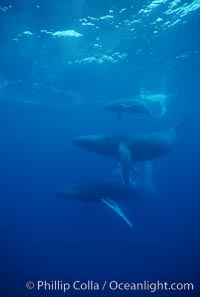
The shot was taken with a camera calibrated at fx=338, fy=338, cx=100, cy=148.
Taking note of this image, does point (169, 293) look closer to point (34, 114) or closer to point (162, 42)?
point (162, 42)

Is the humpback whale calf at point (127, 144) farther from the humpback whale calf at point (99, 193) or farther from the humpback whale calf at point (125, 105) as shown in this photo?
the humpback whale calf at point (125, 105)

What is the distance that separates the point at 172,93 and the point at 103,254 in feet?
69.5

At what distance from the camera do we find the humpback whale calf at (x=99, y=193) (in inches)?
579

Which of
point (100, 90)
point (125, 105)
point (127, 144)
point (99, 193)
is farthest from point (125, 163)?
point (100, 90)

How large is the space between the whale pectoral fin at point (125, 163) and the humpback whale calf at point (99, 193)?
8.04 ft

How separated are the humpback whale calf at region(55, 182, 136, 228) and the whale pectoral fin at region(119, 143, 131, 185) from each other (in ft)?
8.04

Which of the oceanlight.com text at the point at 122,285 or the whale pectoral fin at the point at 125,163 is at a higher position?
the whale pectoral fin at the point at 125,163

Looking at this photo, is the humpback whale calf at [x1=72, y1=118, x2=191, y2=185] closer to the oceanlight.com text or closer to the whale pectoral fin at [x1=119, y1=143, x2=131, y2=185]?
the whale pectoral fin at [x1=119, y1=143, x2=131, y2=185]

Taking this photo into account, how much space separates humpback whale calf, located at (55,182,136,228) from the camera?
14695 mm

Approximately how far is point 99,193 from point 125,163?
9.83 ft

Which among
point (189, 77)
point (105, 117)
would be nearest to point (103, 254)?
point (189, 77)

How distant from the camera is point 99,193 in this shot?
49.4 feet

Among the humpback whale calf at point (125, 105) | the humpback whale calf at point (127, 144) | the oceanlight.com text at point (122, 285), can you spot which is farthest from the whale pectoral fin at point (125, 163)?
the oceanlight.com text at point (122, 285)

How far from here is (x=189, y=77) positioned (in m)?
31.2
